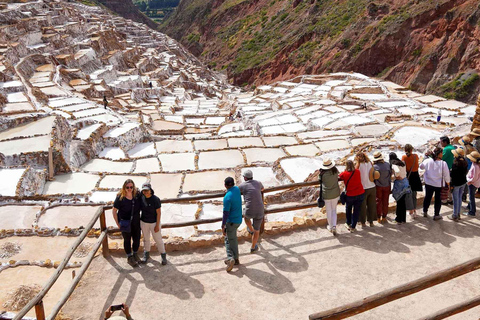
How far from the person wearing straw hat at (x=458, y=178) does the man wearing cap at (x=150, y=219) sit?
4708mm

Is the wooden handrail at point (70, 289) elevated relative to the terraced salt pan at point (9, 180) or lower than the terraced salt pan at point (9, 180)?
elevated

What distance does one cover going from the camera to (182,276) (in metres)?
5.20

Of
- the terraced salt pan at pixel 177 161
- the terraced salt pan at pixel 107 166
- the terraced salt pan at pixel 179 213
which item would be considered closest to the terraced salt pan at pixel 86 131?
the terraced salt pan at pixel 107 166

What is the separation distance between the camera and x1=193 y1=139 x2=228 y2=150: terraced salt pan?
13.0m

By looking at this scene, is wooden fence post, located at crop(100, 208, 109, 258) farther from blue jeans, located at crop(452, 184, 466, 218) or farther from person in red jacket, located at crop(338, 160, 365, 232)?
blue jeans, located at crop(452, 184, 466, 218)

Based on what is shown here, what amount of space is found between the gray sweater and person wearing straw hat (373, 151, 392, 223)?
27.0 inches

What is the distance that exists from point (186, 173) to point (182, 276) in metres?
5.56

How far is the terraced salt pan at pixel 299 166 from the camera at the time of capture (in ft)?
32.4

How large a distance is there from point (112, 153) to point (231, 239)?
8926 millimetres

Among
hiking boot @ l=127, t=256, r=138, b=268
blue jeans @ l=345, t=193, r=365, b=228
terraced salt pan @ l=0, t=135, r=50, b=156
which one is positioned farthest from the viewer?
terraced salt pan @ l=0, t=135, r=50, b=156

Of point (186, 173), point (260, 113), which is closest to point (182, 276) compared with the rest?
point (186, 173)

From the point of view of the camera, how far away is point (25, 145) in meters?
11.2

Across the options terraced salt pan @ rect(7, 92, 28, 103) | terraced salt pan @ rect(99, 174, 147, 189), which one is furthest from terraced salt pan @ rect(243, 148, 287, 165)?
terraced salt pan @ rect(7, 92, 28, 103)

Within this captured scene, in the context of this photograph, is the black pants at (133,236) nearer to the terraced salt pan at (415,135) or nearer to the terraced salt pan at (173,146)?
the terraced salt pan at (173,146)
